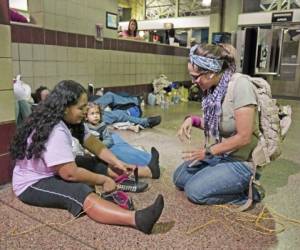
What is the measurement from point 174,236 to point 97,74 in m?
3.40

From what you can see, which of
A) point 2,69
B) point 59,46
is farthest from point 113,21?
point 2,69

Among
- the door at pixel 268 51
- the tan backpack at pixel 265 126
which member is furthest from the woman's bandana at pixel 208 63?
the door at pixel 268 51

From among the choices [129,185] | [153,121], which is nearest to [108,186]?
[129,185]

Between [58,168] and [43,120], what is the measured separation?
0.24 m

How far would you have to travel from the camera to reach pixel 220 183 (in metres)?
1.64

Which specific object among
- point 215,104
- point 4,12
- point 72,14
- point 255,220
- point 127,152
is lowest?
point 255,220

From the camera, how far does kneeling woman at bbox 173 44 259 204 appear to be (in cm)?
156

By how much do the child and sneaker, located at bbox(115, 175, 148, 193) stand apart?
0.17 m

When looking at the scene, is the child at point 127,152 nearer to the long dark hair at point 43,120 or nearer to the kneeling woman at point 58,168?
the kneeling woman at point 58,168

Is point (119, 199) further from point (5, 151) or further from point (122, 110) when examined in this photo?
point (122, 110)

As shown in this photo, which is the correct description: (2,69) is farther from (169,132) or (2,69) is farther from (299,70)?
(299,70)

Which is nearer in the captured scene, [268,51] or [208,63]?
[208,63]

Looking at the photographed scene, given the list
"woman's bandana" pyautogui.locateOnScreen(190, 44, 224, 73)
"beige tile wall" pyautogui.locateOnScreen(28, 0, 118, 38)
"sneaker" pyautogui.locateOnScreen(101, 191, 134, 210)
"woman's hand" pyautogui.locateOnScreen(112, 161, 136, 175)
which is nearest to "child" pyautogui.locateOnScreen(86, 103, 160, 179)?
"woman's hand" pyautogui.locateOnScreen(112, 161, 136, 175)

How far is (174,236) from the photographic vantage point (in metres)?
1.39
